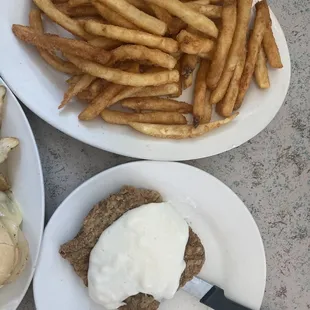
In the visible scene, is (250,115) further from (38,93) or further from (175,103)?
(38,93)

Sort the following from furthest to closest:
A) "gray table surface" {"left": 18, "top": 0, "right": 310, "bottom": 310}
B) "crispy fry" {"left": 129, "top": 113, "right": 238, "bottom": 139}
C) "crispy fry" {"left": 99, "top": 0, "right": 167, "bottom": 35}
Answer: "gray table surface" {"left": 18, "top": 0, "right": 310, "bottom": 310}, "crispy fry" {"left": 129, "top": 113, "right": 238, "bottom": 139}, "crispy fry" {"left": 99, "top": 0, "right": 167, "bottom": 35}

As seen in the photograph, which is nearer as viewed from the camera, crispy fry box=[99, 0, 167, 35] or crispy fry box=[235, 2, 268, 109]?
crispy fry box=[99, 0, 167, 35]

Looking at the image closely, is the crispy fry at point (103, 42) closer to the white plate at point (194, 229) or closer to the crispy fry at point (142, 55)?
the crispy fry at point (142, 55)

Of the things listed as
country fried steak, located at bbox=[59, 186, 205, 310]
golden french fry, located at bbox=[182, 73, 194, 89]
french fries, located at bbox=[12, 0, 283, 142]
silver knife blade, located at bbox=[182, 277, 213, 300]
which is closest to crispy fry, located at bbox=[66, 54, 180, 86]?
french fries, located at bbox=[12, 0, 283, 142]

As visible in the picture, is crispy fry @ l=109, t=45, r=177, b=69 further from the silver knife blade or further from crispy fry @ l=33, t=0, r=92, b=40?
the silver knife blade

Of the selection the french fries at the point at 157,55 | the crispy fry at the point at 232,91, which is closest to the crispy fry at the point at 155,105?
the french fries at the point at 157,55

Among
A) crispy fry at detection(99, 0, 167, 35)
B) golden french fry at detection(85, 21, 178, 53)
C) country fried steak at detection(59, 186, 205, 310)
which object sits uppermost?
crispy fry at detection(99, 0, 167, 35)

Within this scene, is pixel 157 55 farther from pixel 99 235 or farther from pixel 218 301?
pixel 218 301
